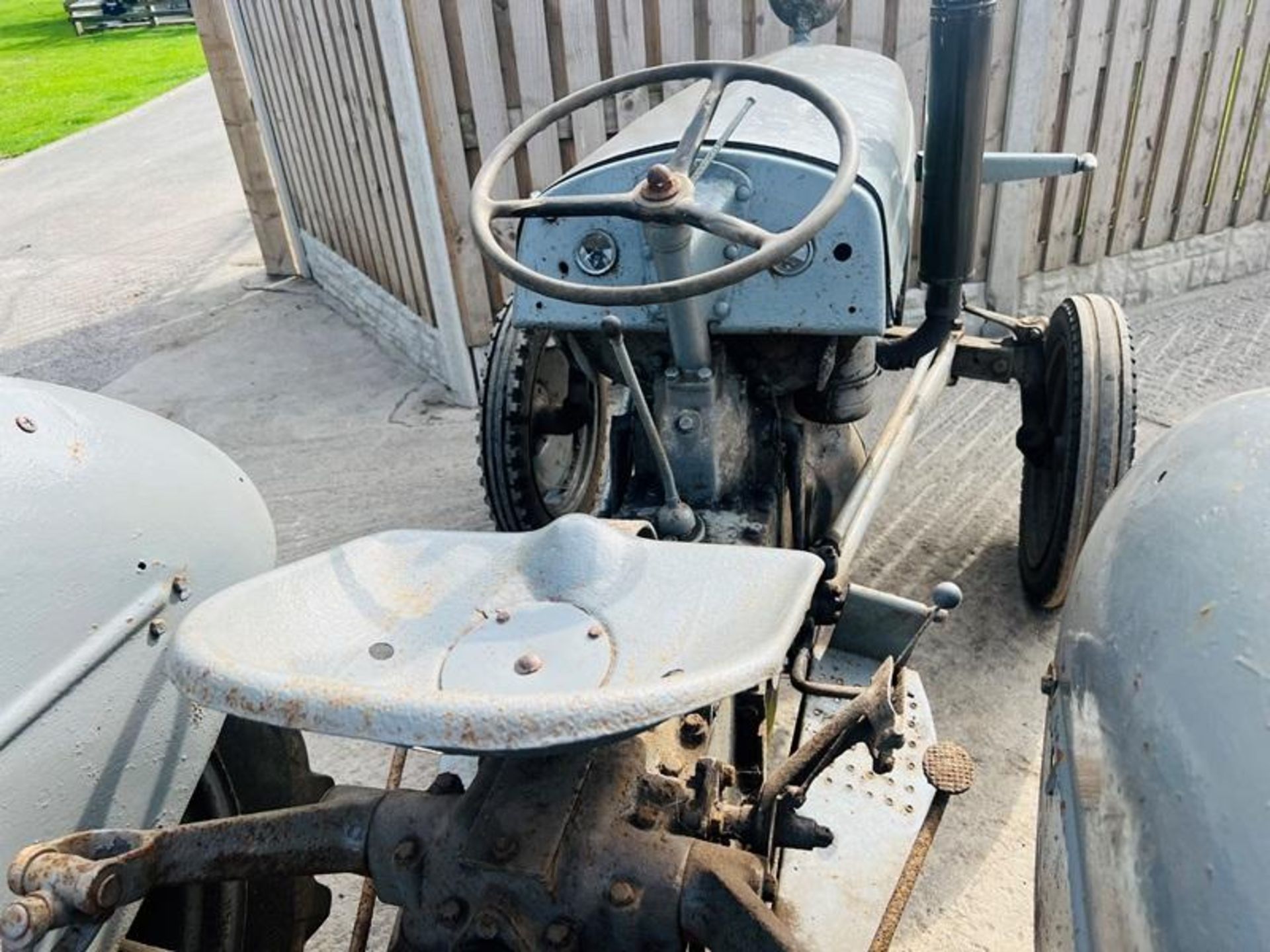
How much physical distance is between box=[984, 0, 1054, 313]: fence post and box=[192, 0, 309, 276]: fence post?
12.0 feet

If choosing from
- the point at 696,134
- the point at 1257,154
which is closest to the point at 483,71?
the point at 696,134

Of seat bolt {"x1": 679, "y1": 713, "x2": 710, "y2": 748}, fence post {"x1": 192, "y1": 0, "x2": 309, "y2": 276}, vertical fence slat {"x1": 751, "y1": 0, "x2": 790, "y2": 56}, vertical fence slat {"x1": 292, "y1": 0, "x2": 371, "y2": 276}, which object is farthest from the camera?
fence post {"x1": 192, "y1": 0, "x2": 309, "y2": 276}

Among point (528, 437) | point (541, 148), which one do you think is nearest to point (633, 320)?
point (528, 437)

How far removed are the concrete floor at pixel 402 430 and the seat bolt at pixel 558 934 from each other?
1005mm

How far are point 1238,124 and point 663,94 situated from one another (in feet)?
8.56

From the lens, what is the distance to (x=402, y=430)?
4.02 metres

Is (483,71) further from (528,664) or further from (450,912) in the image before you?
(450,912)

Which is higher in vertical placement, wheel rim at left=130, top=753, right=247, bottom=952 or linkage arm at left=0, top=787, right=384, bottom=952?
linkage arm at left=0, top=787, right=384, bottom=952

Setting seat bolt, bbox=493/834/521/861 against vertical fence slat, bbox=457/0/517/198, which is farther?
vertical fence slat, bbox=457/0/517/198

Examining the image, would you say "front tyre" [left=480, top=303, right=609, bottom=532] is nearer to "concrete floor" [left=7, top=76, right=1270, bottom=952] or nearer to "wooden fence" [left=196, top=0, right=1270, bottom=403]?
"concrete floor" [left=7, top=76, right=1270, bottom=952]

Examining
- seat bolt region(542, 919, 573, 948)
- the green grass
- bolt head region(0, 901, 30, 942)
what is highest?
bolt head region(0, 901, 30, 942)

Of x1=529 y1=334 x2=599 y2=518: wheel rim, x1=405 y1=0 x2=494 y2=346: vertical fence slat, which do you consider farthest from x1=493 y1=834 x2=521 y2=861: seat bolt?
x1=405 y1=0 x2=494 y2=346: vertical fence slat

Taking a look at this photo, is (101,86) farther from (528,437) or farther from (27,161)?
(528,437)

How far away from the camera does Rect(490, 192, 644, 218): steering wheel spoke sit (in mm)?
1525
